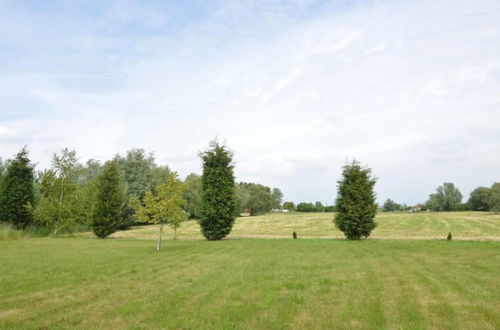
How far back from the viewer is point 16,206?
1481 inches

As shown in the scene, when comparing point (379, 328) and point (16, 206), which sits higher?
point (16, 206)

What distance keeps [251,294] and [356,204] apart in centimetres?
2041

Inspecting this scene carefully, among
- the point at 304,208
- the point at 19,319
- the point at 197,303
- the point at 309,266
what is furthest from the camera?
the point at 304,208

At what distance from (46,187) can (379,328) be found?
124 feet

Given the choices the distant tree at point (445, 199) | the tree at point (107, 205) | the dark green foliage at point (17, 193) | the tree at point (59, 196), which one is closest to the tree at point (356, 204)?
the tree at point (107, 205)

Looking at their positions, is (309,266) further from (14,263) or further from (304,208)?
(304,208)

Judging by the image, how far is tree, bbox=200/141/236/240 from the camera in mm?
30016

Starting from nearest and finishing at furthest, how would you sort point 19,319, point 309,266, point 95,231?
point 19,319, point 309,266, point 95,231

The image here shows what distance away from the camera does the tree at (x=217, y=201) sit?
1182 inches

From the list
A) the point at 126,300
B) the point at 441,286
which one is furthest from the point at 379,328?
the point at 126,300

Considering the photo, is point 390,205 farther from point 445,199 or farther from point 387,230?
point 387,230

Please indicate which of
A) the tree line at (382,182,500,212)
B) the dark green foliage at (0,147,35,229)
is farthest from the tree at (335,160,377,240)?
the tree line at (382,182,500,212)

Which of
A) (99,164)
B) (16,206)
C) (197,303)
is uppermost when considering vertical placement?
(99,164)

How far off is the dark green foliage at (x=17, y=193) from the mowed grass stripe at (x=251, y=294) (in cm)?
2731
